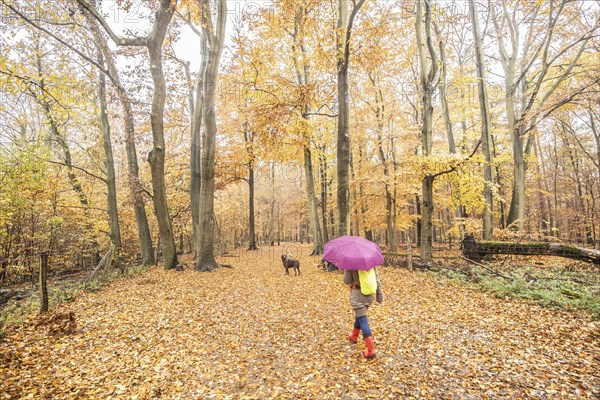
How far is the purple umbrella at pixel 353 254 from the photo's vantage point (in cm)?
402

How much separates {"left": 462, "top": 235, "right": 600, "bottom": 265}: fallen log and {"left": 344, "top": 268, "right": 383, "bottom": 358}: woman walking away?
811cm

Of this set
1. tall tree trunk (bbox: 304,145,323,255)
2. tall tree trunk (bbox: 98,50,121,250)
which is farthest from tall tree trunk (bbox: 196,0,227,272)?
tall tree trunk (bbox: 304,145,323,255)

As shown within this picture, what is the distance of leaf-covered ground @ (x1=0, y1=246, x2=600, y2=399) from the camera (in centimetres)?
364

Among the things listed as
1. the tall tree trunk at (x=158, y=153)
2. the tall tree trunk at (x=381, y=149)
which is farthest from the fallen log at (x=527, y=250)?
the tall tree trunk at (x=158, y=153)

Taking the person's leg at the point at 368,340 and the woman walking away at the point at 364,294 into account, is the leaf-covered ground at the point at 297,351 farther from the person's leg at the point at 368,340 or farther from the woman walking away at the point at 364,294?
the woman walking away at the point at 364,294

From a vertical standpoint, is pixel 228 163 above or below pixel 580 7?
below

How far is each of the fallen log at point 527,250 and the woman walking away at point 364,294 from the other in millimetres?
8105

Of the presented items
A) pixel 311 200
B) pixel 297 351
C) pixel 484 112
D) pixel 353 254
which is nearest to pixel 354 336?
pixel 297 351

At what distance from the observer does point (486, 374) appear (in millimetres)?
3850

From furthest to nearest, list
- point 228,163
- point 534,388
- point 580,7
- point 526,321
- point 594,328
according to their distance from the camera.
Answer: point 228,163 → point 580,7 → point 526,321 → point 594,328 → point 534,388

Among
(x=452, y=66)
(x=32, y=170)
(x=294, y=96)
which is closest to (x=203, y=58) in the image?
(x=294, y=96)

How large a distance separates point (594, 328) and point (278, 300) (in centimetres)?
652

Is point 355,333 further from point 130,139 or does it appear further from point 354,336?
point 130,139

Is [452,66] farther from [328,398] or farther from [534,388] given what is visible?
[328,398]
